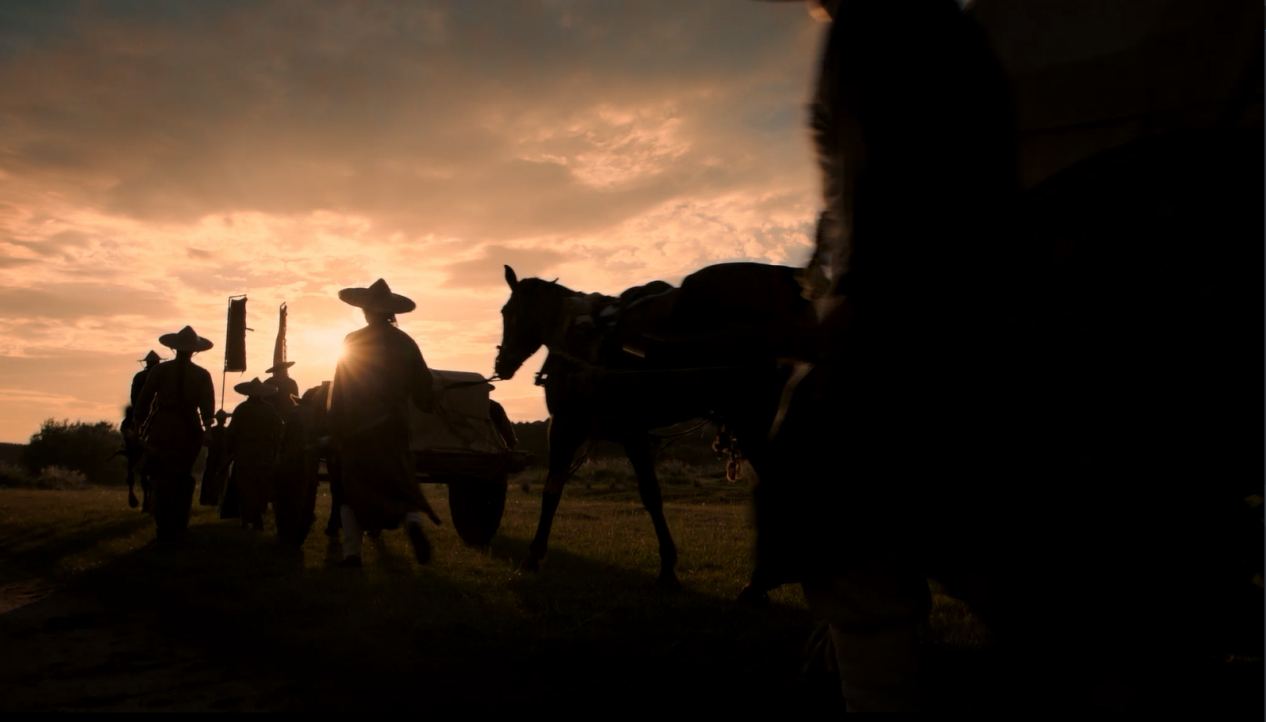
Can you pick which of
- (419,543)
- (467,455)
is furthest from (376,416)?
(467,455)

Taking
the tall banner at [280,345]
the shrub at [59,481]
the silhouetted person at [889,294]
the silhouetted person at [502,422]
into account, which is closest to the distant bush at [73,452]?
the shrub at [59,481]

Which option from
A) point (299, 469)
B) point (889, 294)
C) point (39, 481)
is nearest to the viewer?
point (889, 294)

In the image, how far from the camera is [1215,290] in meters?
1.18

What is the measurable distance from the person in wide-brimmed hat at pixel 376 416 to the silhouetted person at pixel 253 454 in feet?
13.6

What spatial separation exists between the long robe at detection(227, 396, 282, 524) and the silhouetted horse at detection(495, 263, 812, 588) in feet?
15.7

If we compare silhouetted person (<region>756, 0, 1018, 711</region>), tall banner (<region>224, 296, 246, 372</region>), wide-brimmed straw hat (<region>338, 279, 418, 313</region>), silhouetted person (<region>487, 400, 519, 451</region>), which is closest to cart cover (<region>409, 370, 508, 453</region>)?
silhouetted person (<region>487, 400, 519, 451</region>)

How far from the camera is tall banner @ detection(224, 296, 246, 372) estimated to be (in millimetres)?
19594

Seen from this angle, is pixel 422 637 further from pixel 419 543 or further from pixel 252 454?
pixel 252 454

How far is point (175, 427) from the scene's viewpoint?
9.28 meters

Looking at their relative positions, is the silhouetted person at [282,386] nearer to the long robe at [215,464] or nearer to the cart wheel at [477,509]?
the long robe at [215,464]

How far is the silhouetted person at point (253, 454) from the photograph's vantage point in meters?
10.9

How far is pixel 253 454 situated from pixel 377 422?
4.93m

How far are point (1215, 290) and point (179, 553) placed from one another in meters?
9.09

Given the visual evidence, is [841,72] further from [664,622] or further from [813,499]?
[664,622]
